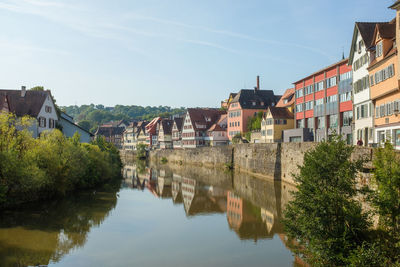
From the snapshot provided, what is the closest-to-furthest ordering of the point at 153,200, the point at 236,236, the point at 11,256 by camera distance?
the point at 11,256
the point at 236,236
the point at 153,200

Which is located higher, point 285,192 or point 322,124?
point 322,124

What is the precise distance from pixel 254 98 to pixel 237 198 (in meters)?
47.0

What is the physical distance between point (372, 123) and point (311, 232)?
17.5 meters

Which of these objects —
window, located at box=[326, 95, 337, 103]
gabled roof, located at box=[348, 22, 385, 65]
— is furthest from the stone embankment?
gabled roof, located at box=[348, 22, 385, 65]

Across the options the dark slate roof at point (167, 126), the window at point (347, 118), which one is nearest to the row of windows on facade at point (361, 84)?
the window at point (347, 118)

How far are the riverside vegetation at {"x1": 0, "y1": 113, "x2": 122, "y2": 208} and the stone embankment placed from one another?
18085 millimetres

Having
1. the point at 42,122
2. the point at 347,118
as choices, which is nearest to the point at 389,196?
the point at 347,118

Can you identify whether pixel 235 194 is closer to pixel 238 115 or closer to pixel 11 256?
pixel 11 256

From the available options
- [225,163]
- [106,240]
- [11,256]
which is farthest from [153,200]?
[225,163]

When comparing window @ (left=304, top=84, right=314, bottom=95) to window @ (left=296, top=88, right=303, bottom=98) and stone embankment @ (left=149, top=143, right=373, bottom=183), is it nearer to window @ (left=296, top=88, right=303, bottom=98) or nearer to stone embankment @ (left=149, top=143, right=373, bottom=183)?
window @ (left=296, top=88, right=303, bottom=98)

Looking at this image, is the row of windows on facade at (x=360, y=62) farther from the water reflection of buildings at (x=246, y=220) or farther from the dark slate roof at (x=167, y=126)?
the dark slate roof at (x=167, y=126)

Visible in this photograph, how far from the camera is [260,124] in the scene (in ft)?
227

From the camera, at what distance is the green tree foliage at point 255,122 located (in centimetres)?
7002

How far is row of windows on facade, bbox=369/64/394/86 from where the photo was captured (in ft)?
80.8
